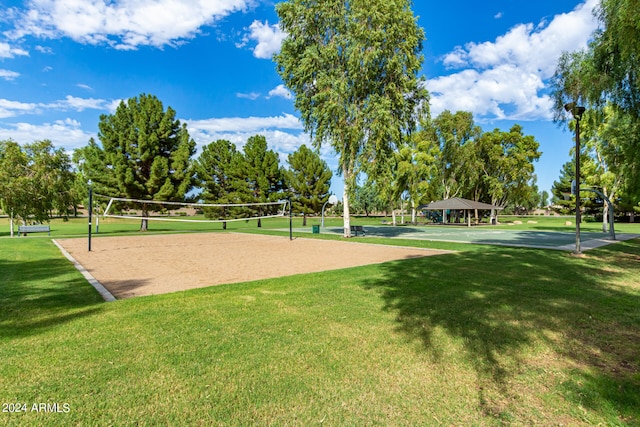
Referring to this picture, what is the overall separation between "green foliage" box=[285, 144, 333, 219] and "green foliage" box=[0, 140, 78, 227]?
20.3 m

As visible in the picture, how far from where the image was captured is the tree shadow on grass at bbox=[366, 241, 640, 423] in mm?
3021

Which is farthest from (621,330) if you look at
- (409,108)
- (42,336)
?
(409,108)

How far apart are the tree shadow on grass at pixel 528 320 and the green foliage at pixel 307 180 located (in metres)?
29.8

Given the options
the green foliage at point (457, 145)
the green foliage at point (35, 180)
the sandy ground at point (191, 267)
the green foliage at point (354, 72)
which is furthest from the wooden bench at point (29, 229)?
the green foliage at point (457, 145)

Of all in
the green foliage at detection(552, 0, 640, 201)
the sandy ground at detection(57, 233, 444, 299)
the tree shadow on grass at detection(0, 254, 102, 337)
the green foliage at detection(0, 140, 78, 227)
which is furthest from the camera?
the green foliage at detection(0, 140, 78, 227)

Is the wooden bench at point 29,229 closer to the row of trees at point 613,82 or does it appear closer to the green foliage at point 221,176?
the green foliage at point 221,176

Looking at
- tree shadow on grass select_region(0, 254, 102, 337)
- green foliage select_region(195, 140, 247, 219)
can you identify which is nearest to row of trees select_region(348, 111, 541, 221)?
green foliage select_region(195, 140, 247, 219)

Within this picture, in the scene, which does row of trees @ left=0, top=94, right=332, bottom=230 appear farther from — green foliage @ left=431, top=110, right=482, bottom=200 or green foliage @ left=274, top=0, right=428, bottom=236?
green foliage @ left=431, top=110, right=482, bottom=200

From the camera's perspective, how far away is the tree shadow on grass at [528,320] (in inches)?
119

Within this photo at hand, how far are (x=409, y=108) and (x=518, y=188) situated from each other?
107 ft

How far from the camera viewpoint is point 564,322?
464 centimetres

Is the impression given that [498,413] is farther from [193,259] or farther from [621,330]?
[193,259]

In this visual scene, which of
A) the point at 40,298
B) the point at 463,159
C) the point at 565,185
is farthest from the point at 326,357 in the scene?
the point at 565,185

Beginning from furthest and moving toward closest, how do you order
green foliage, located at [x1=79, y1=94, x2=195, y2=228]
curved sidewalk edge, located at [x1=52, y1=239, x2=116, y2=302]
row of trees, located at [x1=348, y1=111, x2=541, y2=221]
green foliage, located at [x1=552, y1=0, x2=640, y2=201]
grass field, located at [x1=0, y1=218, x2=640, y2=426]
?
row of trees, located at [x1=348, y1=111, x2=541, y2=221], green foliage, located at [x1=79, y1=94, x2=195, y2=228], green foliage, located at [x1=552, y1=0, x2=640, y2=201], curved sidewalk edge, located at [x1=52, y1=239, x2=116, y2=302], grass field, located at [x1=0, y1=218, x2=640, y2=426]
